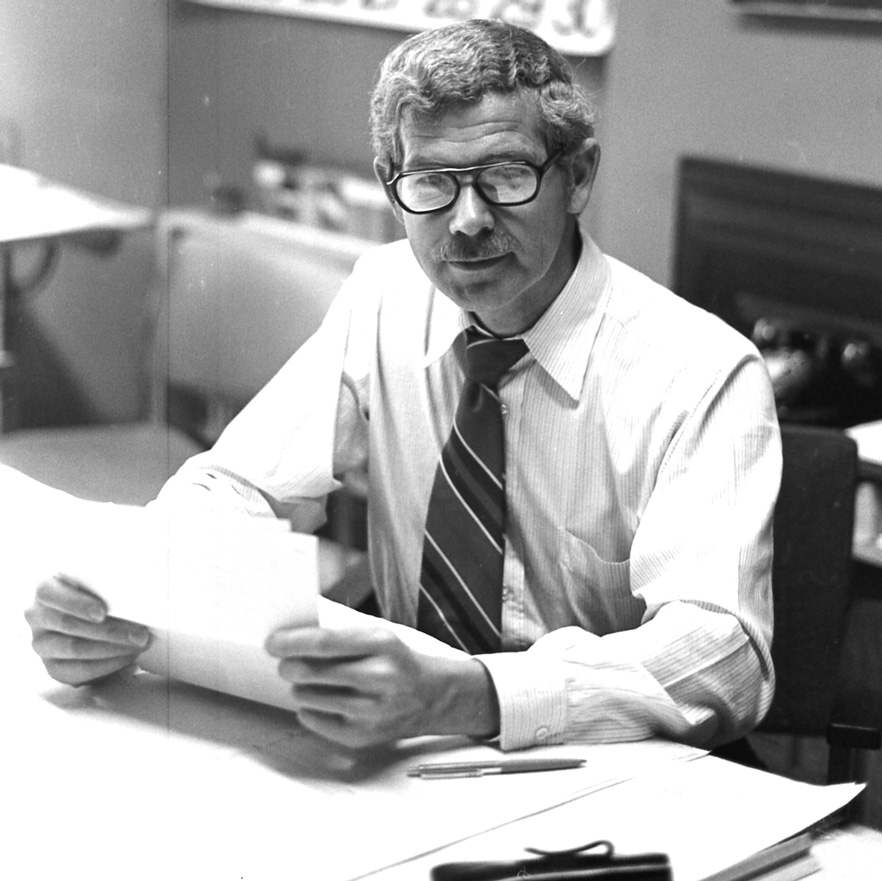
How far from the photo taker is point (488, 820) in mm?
903

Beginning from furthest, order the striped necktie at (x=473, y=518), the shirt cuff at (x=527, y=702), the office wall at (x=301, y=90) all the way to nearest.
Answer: the office wall at (x=301, y=90), the striped necktie at (x=473, y=518), the shirt cuff at (x=527, y=702)

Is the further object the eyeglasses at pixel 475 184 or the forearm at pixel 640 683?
the eyeglasses at pixel 475 184

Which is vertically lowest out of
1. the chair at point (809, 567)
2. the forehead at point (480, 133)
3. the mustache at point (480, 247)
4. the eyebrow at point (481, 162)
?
the chair at point (809, 567)

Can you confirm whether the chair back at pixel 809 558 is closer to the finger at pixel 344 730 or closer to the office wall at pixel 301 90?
the finger at pixel 344 730

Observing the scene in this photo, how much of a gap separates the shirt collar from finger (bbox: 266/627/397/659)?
0.45m

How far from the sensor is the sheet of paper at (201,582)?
2.88ft

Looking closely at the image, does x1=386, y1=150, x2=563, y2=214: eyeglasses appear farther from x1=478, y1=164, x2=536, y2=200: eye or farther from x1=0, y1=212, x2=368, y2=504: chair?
x1=0, y1=212, x2=368, y2=504: chair

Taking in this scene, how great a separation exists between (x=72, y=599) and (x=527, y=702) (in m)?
0.37

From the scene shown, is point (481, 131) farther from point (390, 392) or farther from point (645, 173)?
point (645, 173)

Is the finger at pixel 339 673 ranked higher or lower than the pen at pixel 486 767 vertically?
higher

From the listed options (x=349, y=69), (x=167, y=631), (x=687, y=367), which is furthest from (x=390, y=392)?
(x=349, y=69)

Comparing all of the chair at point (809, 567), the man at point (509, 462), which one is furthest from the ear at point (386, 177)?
the chair at point (809, 567)

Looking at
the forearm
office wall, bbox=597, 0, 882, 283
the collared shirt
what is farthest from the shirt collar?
office wall, bbox=597, 0, 882, 283

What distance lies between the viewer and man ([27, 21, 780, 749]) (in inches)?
41.3
